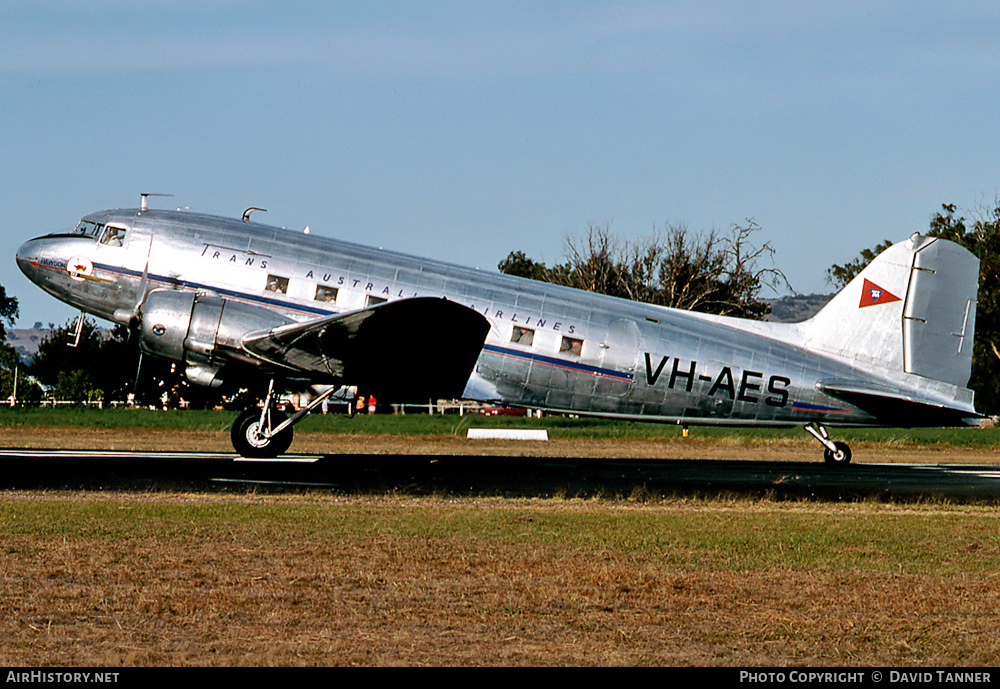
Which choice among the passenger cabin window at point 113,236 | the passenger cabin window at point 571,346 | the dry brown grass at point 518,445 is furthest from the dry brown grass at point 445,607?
the dry brown grass at point 518,445

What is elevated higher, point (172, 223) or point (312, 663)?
point (172, 223)

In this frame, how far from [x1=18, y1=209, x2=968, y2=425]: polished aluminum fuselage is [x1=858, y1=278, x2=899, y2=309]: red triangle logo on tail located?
1607 mm

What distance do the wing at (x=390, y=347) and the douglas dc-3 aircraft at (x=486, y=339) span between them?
1.7 inches

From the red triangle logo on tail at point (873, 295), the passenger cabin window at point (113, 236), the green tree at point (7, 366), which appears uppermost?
the red triangle logo on tail at point (873, 295)

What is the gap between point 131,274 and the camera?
1884 cm

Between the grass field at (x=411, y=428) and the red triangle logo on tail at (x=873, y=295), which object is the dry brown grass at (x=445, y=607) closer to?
the red triangle logo on tail at (x=873, y=295)

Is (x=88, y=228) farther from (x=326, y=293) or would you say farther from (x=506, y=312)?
(x=506, y=312)

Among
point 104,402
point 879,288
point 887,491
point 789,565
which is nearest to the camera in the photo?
point 789,565

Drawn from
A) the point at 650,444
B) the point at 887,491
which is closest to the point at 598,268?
the point at 650,444

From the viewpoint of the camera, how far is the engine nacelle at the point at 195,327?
1753 centimetres

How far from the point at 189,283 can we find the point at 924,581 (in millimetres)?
13923
